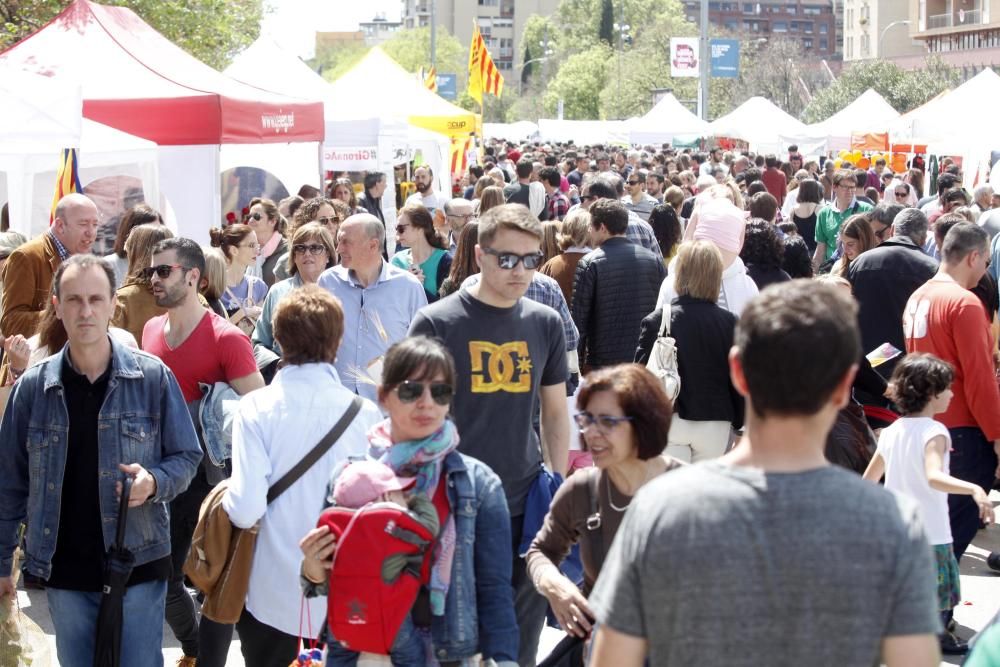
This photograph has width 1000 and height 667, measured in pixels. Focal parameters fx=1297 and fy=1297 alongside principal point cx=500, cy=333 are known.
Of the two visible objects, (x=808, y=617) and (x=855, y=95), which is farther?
(x=855, y=95)

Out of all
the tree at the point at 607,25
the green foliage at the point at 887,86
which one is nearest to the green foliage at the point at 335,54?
the tree at the point at 607,25

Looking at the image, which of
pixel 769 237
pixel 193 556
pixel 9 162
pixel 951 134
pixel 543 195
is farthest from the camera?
pixel 951 134

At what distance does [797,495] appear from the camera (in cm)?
215

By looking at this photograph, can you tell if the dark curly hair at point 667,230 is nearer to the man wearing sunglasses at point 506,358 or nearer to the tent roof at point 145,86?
the tent roof at point 145,86

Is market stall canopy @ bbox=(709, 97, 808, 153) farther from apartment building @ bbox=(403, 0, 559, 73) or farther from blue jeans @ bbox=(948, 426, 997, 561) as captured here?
apartment building @ bbox=(403, 0, 559, 73)

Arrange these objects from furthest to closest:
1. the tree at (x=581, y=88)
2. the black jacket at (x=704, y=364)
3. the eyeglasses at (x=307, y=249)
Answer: the tree at (x=581, y=88) < the eyeglasses at (x=307, y=249) < the black jacket at (x=704, y=364)

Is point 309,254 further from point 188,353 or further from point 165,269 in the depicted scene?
point 188,353

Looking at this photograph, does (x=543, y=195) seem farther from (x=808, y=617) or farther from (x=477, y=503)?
(x=808, y=617)

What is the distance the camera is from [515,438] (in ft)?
14.9

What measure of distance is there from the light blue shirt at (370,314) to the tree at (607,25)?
120 metres

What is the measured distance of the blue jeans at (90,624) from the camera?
14.0 ft

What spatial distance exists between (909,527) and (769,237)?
17.3 feet

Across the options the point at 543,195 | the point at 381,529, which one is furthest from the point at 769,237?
the point at 543,195

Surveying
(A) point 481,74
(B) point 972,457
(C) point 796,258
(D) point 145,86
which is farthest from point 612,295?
(A) point 481,74
